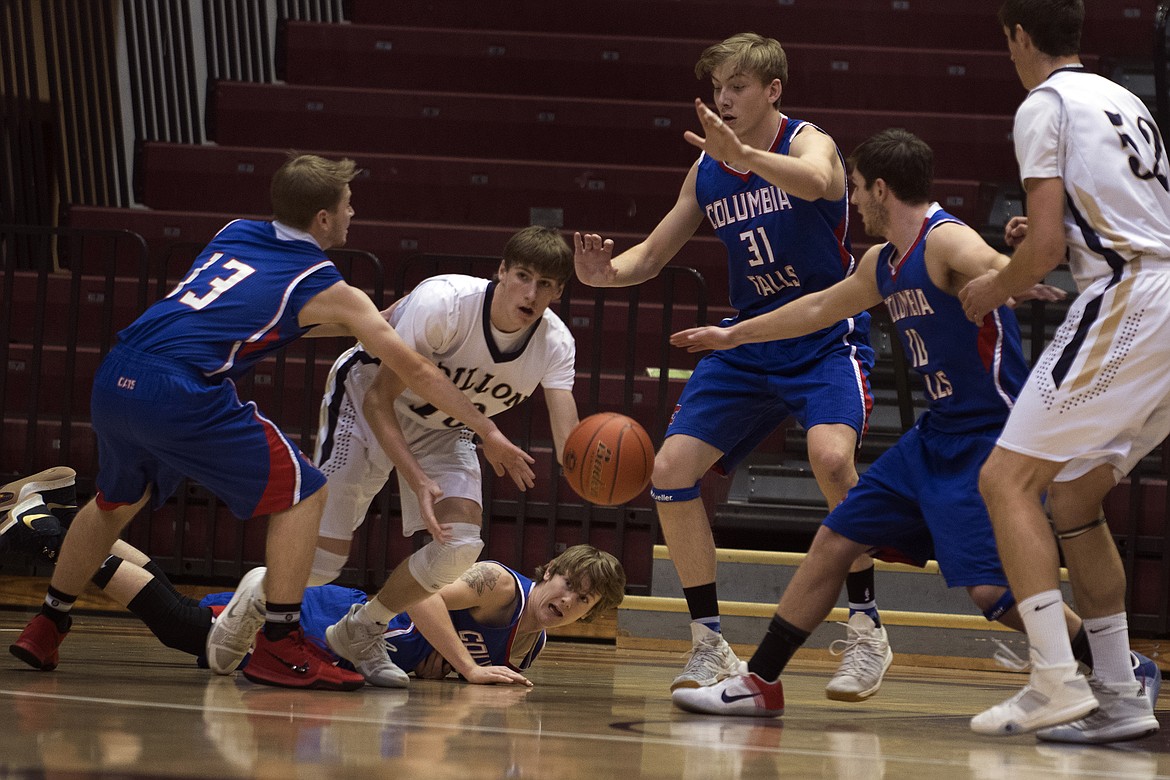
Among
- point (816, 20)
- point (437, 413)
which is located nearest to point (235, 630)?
point (437, 413)

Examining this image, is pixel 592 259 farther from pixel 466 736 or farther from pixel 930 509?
pixel 466 736

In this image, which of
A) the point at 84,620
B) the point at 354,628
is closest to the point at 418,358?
the point at 354,628

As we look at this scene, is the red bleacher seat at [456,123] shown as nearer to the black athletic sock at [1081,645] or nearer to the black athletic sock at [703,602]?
the black athletic sock at [703,602]

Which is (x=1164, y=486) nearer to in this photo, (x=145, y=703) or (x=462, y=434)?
(x=462, y=434)

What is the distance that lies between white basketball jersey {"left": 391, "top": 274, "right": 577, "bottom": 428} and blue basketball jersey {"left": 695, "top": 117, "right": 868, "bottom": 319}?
600 mm

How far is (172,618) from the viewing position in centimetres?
423

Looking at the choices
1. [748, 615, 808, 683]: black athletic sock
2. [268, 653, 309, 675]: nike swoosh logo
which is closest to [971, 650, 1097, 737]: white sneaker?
[748, 615, 808, 683]: black athletic sock

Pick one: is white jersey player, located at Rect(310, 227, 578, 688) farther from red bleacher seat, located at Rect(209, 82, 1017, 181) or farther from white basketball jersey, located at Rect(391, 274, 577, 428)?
red bleacher seat, located at Rect(209, 82, 1017, 181)

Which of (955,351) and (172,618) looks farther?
(172,618)

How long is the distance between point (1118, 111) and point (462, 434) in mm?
2145

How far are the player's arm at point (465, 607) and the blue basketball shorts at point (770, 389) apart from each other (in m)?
0.71

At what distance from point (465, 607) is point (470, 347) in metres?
0.80

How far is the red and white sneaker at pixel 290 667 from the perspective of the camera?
3.74 metres

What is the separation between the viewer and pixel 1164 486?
618 cm
